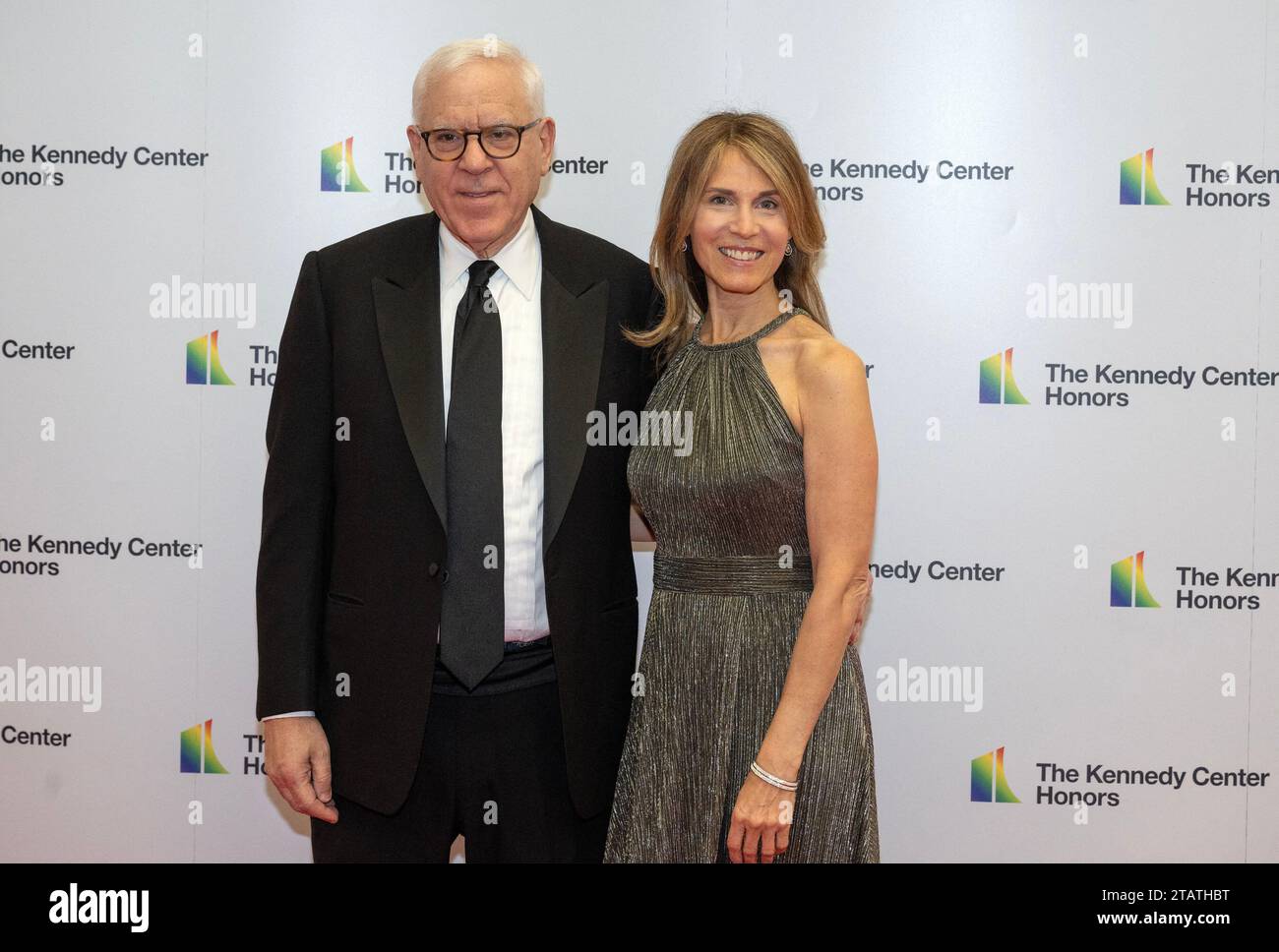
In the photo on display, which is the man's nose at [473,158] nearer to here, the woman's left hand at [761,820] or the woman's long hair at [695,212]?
the woman's long hair at [695,212]

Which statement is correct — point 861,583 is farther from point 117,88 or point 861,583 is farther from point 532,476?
point 117,88

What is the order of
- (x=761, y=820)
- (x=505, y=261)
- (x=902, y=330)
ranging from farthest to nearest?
(x=902, y=330), (x=505, y=261), (x=761, y=820)

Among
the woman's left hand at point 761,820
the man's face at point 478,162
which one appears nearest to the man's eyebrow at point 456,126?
the man's face at point 478,162

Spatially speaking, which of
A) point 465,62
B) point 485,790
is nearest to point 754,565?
point 485,790

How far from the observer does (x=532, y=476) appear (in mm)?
2082

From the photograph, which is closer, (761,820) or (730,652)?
(761,820)

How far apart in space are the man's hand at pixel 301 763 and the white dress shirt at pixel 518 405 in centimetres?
3

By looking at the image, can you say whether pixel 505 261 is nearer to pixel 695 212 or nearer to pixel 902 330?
pixel 695 212

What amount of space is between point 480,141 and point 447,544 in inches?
31.0

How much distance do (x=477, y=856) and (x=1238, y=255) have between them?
263 cm

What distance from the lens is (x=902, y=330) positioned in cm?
309

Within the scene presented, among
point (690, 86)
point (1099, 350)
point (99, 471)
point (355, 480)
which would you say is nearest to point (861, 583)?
point (355, 480)

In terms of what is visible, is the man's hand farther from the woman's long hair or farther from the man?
the woman's long hair

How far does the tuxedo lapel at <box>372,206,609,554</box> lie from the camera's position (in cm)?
205
